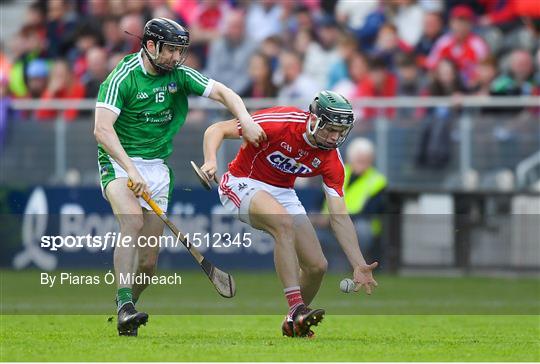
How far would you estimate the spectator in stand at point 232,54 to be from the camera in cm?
2097

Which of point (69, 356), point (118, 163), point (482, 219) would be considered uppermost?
point (118, 163)

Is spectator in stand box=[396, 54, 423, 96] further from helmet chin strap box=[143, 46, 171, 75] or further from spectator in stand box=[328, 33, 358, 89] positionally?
helmet chin strap box=[143, 46, 171, 75]

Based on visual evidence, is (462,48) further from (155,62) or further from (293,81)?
(155,62)

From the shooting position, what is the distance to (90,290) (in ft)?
41.8

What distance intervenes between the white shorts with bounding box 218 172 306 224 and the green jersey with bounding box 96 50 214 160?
0.58 metres

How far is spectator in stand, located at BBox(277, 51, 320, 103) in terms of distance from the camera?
20.3 metres

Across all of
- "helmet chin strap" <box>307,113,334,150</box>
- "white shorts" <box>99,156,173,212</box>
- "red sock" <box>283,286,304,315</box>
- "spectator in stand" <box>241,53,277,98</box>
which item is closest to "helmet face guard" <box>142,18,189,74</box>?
"white shorts" <box>99,156,173,212</box>

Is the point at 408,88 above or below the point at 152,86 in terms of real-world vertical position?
below

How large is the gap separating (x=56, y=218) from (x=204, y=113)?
5286mm

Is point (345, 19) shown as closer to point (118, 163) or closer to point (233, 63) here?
point (233, 63)

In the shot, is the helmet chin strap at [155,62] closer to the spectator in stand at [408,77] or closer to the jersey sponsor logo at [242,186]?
the jersey sponsor logo at [242,186]

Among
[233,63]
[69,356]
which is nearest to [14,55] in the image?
[233,63]

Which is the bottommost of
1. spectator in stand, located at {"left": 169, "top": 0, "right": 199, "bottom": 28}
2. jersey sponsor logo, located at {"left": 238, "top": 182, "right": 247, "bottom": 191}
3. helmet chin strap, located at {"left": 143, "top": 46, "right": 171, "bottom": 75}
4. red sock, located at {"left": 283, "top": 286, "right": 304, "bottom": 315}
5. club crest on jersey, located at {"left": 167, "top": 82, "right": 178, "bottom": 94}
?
red sock, located at {"left": 283, "top": 286, "right": 304, "bottom": 315}

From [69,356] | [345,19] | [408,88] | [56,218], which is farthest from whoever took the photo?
[345,19]
